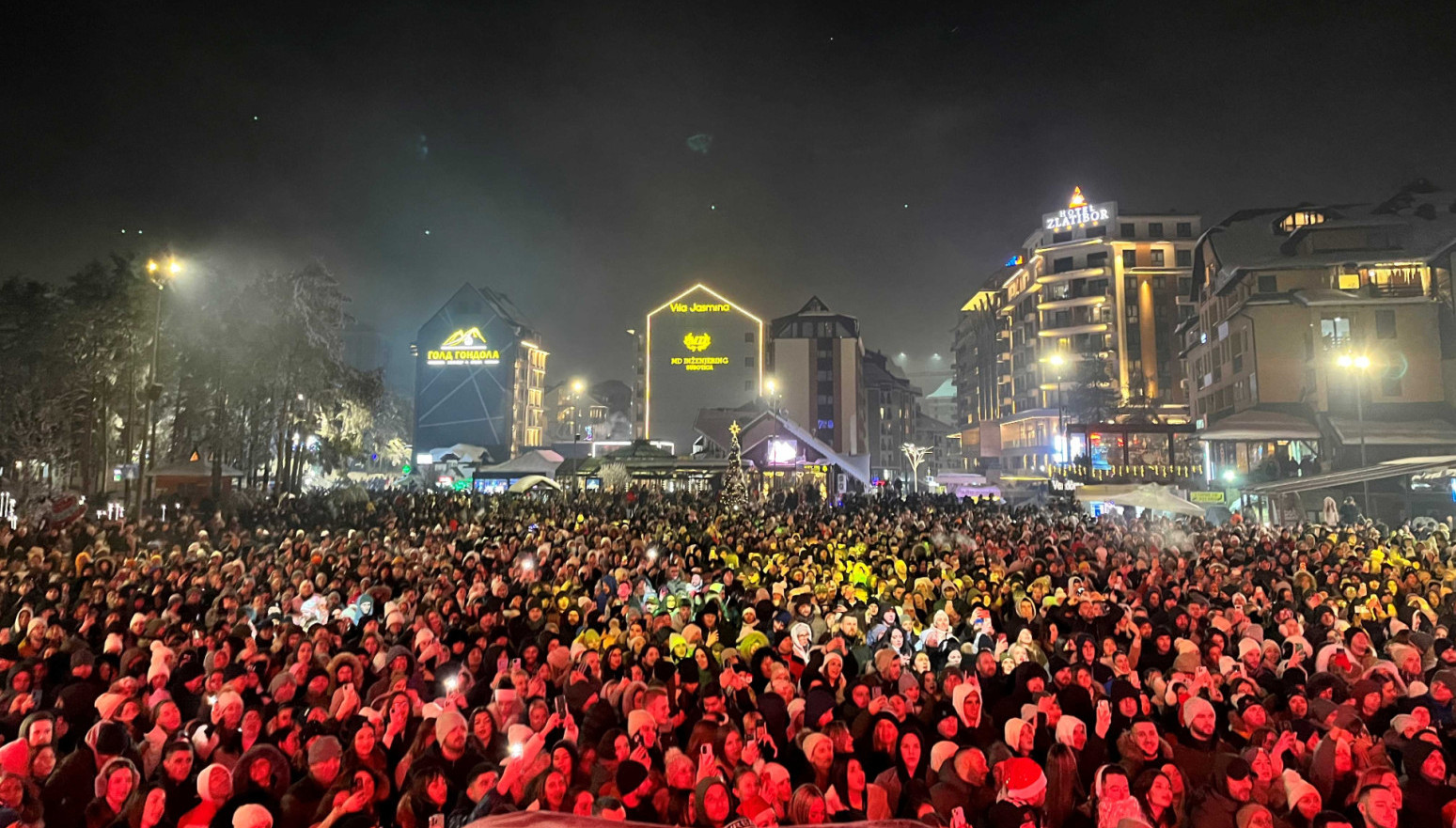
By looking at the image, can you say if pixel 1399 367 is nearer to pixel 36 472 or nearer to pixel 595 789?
pixel 595 789

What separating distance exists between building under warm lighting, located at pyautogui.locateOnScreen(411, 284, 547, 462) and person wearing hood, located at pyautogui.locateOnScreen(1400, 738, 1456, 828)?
76.4m

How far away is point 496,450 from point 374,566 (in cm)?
6732

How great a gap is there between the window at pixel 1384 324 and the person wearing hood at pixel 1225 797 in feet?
130

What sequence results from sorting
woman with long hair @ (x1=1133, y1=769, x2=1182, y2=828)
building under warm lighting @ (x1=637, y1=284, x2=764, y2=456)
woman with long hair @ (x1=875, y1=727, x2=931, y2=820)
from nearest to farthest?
woman with long hair @ (x1=1133, y1=769, x2=1182, y2=828)
woman with long hair @ (x1=875, y1=727, x2=931, y2=820)
building under warm lighting @ (x1=637, y1=284, x2=764, y2=456)

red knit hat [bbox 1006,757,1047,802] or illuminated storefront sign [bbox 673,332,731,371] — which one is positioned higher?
illuminated storefront sign [bbox 673,332,731,371]

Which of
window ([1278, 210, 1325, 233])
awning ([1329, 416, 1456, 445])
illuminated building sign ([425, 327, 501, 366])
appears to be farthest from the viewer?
illuminated building sign ([425, 327, 501, 366])

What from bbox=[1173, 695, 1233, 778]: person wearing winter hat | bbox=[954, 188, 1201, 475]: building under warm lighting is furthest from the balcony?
bbox=[1173, 695, 1233, 778]: person wearing winter hat

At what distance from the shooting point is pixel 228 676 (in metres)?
6.63

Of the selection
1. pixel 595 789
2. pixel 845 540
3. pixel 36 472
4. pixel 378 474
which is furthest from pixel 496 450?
pixel 595 789

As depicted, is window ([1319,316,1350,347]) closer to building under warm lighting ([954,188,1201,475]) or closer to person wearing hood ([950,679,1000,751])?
building under warm lighting ([954,188,1201,475])

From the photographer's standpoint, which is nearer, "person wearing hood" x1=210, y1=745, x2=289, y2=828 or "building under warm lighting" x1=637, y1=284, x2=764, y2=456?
"person wearing hood" x1=210, y1=745, x2=289, y2=828

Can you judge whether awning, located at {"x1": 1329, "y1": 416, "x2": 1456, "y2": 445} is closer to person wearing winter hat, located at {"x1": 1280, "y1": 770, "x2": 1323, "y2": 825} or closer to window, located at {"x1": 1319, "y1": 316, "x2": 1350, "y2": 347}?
window, located at {"x1": 1319, "y1": 316, "x2": 1350, "y2": 347}

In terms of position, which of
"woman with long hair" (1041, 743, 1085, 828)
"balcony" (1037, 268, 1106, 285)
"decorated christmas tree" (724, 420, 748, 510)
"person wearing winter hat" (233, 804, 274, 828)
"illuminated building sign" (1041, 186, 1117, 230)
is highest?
"illuminated building sign" (1041, 186, 1117, 230)

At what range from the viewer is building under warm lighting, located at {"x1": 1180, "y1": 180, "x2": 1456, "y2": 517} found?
32094mm
